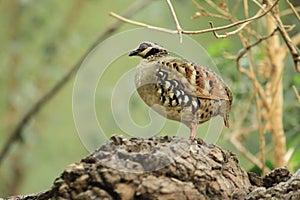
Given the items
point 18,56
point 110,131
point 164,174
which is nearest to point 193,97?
point 164,174

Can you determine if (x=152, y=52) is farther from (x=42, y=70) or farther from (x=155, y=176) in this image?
(x=42, y=70)

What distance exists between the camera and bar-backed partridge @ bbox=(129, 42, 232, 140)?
91 centimetres

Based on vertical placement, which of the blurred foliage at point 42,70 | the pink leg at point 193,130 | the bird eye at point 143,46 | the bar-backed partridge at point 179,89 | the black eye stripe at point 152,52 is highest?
the blurred foliage at point 42,70

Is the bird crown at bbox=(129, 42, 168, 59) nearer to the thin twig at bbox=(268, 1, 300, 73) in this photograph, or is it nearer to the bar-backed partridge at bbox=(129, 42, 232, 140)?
the bar-backed partridge at bbox=(129, 42, 232, 140)

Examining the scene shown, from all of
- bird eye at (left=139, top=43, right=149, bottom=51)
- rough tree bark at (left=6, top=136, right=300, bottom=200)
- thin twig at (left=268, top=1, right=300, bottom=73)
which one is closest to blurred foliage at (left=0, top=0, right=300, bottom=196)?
thin twig at (left=268, top=1, right=300, bottom=73)

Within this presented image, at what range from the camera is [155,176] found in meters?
A: 0.79

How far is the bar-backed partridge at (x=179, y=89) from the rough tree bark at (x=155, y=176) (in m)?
0.07

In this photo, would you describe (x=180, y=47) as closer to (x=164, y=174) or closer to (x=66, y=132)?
(x=164, y=174)

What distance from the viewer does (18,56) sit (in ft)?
9.53

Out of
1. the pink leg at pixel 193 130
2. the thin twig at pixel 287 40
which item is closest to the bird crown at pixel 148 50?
the pink leg at pixel 193 130

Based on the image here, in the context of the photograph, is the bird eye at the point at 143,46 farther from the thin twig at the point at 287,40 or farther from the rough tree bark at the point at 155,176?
the thin twig at the point at 287,40

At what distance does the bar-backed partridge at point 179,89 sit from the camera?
2.99 feet

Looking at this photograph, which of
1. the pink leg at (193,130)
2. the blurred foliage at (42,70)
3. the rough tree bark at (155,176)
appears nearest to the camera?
the rough tree bark at (155,176)

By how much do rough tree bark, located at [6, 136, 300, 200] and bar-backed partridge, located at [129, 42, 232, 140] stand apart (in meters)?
0.07
